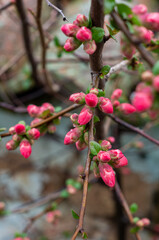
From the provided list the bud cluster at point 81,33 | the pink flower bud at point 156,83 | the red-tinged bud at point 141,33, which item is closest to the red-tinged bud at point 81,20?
the bud cluster at point 81,33

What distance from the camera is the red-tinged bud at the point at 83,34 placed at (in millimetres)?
374

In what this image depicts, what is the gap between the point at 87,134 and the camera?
0.44 m

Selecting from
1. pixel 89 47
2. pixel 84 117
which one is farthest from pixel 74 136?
pixel 89 47

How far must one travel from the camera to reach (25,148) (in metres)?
0.48

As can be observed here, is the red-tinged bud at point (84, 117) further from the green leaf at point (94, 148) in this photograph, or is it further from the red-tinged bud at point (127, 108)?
the red-tinged bud at point (127, 108)

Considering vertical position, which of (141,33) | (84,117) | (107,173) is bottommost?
(107,173)

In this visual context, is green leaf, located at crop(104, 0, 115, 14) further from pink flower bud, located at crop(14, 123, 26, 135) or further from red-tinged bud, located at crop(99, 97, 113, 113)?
pink flower bud, located at crop(14, 123, 26, 135)

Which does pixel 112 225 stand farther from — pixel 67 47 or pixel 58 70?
pixel 67 47

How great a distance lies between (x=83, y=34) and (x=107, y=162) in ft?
0.74

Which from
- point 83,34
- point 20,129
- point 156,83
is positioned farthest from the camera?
point 20,129

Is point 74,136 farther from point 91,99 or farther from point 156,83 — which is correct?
point 156,83

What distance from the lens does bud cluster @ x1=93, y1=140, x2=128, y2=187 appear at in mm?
382

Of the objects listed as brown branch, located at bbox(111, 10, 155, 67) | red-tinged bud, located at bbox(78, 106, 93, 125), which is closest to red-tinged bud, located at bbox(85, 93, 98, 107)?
red-tinged bud, located at bbox(78, 106, 93, 125)

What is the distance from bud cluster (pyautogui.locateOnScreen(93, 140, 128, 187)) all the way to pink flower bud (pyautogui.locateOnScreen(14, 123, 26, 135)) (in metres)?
0.17
